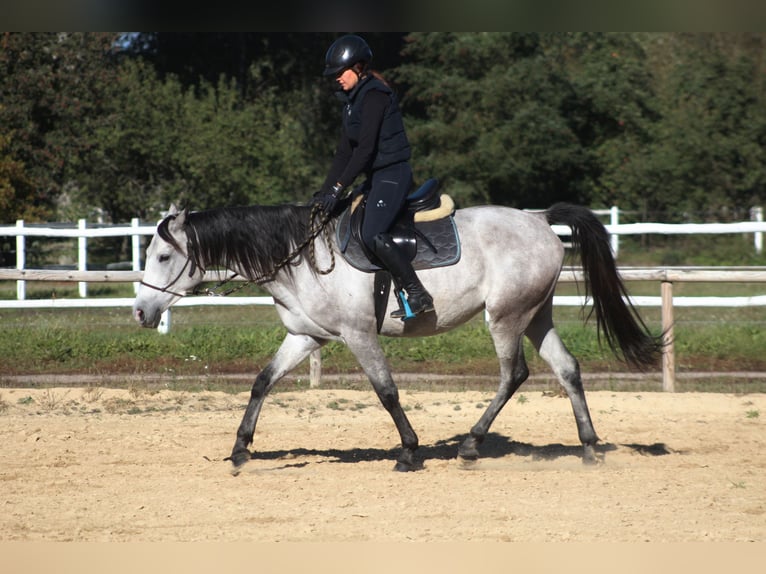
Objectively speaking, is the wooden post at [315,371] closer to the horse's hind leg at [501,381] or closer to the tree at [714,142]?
the horse's hind leg at [501,381]

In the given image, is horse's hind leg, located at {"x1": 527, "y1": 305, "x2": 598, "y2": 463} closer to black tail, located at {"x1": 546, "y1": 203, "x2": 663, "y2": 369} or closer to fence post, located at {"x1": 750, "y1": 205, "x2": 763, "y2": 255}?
black tail, located at {"x1": 546, "y1": 203, "x2": 663, "y2": 369}

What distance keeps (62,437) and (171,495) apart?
2.36m

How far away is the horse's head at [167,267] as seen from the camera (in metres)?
6.93

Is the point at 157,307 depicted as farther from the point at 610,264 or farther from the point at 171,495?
the point at 610,264

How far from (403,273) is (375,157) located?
883 mm

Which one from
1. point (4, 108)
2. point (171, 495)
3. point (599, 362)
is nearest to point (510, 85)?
point (4, 108)

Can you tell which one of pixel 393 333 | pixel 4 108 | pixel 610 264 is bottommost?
pixel 393 333

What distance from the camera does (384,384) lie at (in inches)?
276

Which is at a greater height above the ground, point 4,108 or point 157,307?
point 4,108

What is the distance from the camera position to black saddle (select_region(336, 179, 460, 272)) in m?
6.93

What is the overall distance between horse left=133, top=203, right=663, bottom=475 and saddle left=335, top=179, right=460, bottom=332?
0.21 feet

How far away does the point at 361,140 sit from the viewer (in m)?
6.70

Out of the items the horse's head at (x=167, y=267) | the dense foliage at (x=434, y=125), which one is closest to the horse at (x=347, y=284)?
the horse's head at (x=167, y=267)

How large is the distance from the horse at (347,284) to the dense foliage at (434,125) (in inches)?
631
